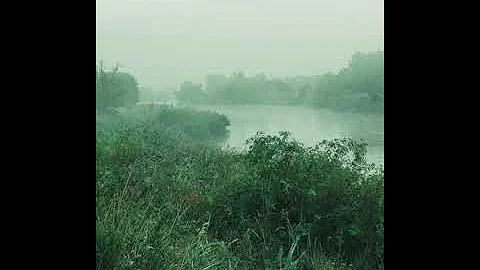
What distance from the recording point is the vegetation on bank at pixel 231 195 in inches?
91.6

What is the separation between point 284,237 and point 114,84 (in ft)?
3.38

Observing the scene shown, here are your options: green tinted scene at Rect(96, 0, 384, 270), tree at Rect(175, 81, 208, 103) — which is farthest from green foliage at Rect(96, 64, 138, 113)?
tree at Rect(175, 81, 208, 103)

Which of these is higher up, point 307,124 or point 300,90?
point 300,90

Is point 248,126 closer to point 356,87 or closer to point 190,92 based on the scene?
point 190,92

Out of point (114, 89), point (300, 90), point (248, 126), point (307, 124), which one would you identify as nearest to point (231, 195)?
point (248, 126)

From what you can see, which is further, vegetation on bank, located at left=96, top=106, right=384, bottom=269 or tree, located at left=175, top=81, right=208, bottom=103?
tree, located at left=175, top=81, right=208, bottom=103

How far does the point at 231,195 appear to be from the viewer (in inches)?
95.9

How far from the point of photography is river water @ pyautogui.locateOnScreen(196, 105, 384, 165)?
2.36m

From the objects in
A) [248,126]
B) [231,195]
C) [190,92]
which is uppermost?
[190,92]

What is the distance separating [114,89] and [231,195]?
720 millimetres

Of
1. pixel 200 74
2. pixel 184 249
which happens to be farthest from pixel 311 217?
pixel 200 74

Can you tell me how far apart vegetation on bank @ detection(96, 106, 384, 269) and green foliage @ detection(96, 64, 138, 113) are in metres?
0.05

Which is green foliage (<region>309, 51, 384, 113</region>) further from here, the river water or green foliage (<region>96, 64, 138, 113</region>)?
green foliage (<region>96, 64, 138, 113</region>)

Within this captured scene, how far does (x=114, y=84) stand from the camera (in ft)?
7.88
